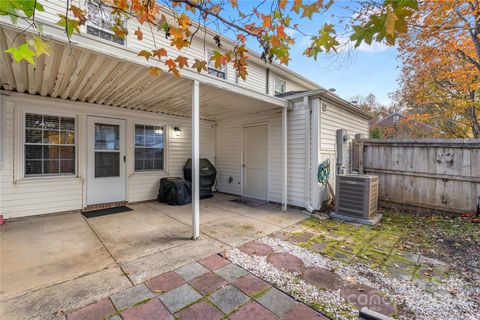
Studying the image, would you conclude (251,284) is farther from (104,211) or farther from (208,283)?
(104,211)

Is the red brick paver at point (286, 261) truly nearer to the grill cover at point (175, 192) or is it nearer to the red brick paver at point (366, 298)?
the red brick paver at point (366, 298)

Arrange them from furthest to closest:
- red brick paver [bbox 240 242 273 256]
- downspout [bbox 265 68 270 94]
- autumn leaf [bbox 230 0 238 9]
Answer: downspout [bbox 265 68 270 94] < red brick paver [bbox 240 242 273 256] < autumn leaf [bbox 230 0 238 9]

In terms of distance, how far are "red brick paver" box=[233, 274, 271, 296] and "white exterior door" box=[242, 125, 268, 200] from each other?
3745mm

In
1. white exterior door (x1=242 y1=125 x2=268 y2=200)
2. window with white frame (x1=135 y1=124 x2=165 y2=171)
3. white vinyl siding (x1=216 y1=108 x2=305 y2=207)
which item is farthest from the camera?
white exterior door (x1=242 y1=125 x2=268 y2=200)

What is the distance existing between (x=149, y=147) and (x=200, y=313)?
4907mm

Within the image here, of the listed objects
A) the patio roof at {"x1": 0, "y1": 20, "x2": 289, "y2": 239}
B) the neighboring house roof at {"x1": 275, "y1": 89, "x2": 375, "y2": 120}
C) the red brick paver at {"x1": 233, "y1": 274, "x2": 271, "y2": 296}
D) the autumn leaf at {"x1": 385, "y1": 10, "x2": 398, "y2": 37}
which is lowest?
the red brick paver at {"x1": 233, "y1": 274, "x2": 271, "y2": 296}

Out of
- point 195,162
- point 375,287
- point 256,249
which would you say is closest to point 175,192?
point 195,162

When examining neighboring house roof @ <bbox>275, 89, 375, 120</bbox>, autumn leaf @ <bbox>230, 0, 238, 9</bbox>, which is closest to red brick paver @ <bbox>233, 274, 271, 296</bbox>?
autumn leaf @ <bbox>230, 0, 238, 9</bbox>

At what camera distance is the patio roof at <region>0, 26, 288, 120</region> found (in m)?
2.47

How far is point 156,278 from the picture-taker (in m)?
2.29

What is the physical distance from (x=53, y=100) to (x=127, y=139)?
62.1 inches

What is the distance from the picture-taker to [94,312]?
180cm

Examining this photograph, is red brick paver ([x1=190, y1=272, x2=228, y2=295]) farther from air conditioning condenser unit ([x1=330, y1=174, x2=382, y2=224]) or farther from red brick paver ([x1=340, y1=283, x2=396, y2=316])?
air conditioning condenser unit ([x1=330, y1=174, x2=382, y2=224])

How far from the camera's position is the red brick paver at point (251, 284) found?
83.1 inches
